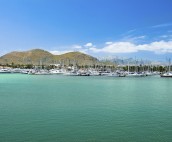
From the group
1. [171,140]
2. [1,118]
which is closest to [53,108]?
[1,118]

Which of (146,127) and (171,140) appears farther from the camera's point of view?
(146,127)

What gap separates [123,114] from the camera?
3869 centimetres

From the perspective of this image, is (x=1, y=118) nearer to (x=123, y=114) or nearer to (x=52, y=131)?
(x=52, y=131)

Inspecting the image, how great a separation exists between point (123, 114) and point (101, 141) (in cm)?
1286

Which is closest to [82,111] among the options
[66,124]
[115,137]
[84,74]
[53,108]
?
[53,108]

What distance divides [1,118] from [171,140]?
65.7ft

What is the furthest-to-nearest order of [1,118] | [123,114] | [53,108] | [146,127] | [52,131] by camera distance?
[53,108] < [123,114] < [1,118] < [146,127] < [52,131]

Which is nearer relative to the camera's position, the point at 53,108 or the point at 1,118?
the point at 1,118

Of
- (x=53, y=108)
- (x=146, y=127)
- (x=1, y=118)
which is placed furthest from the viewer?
(x=53, y=108)

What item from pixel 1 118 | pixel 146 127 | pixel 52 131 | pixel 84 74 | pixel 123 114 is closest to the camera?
pixel 52 131

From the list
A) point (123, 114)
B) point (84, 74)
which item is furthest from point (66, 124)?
point (84, 74)

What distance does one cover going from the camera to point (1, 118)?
3550 centimetres

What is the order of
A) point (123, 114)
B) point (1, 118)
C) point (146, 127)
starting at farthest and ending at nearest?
point (123, 114)
point (1, 118)
point (146, 127)

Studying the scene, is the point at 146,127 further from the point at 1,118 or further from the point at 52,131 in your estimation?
the point at 1,118
